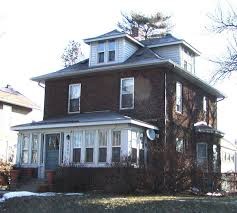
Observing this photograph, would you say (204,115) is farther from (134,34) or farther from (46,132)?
(46,132)

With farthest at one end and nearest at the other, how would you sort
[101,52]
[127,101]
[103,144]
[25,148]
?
[101,52] → [25,148] → [127,101] → [103,144]

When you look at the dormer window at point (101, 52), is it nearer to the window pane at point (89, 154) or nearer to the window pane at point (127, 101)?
the window pane at point (127, 101)

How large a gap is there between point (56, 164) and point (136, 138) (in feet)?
16.0

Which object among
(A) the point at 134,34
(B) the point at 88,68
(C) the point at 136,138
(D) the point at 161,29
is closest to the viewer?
(C) the point at 136,138

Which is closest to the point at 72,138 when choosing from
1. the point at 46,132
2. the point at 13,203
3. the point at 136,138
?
the point at 46,132

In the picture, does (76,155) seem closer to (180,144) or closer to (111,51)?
(180,144)

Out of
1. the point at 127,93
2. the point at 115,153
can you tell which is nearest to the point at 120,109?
the point at 127,93

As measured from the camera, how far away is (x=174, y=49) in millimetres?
29234

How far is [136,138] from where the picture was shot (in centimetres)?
2475

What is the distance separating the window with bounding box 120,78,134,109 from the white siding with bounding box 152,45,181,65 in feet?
11.5

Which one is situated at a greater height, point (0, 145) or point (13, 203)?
point (0, 145)

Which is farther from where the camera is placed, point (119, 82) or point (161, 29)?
point (161, 29)

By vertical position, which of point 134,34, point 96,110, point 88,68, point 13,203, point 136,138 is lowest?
point 13,203

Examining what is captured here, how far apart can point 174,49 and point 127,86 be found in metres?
4.31
